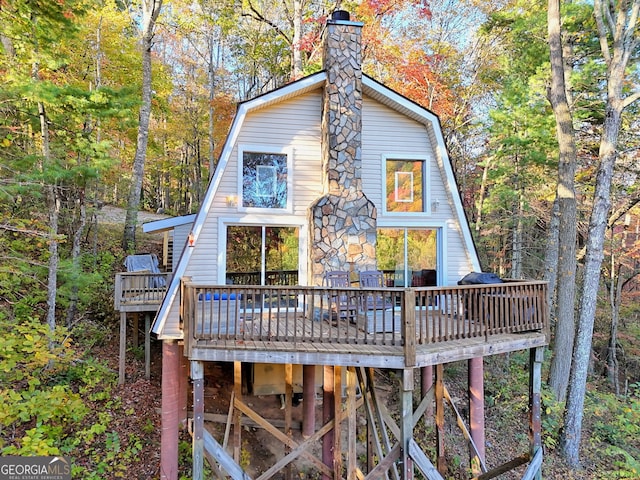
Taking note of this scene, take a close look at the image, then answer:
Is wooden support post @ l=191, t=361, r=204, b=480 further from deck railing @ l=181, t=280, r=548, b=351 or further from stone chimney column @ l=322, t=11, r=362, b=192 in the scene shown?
stone chimney column @ l=322, t=11, r=362, b=192

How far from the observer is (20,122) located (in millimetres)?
9555

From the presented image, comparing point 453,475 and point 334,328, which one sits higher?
point 334,328

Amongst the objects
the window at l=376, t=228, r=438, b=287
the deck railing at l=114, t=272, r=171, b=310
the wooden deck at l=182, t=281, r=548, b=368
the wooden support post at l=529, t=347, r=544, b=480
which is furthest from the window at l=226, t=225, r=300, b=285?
the wooden support post at l=529, t=347, r=544, b=480

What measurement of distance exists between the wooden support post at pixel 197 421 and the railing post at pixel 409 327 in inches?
126

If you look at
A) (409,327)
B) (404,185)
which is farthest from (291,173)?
(409,327)

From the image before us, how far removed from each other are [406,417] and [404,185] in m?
5.18

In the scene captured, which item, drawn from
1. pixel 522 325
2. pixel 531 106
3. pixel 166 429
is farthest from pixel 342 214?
pixel 531 106

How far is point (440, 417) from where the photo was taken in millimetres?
7492

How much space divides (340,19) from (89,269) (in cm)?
1106

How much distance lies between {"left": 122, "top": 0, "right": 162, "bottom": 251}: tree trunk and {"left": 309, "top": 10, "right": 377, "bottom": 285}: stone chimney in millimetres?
9573

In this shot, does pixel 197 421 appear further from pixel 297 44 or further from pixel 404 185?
pixel 297 44

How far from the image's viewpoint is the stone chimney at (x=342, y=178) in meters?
7.67

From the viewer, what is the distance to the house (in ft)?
19.1

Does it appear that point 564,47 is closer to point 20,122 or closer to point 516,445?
point 516,445
